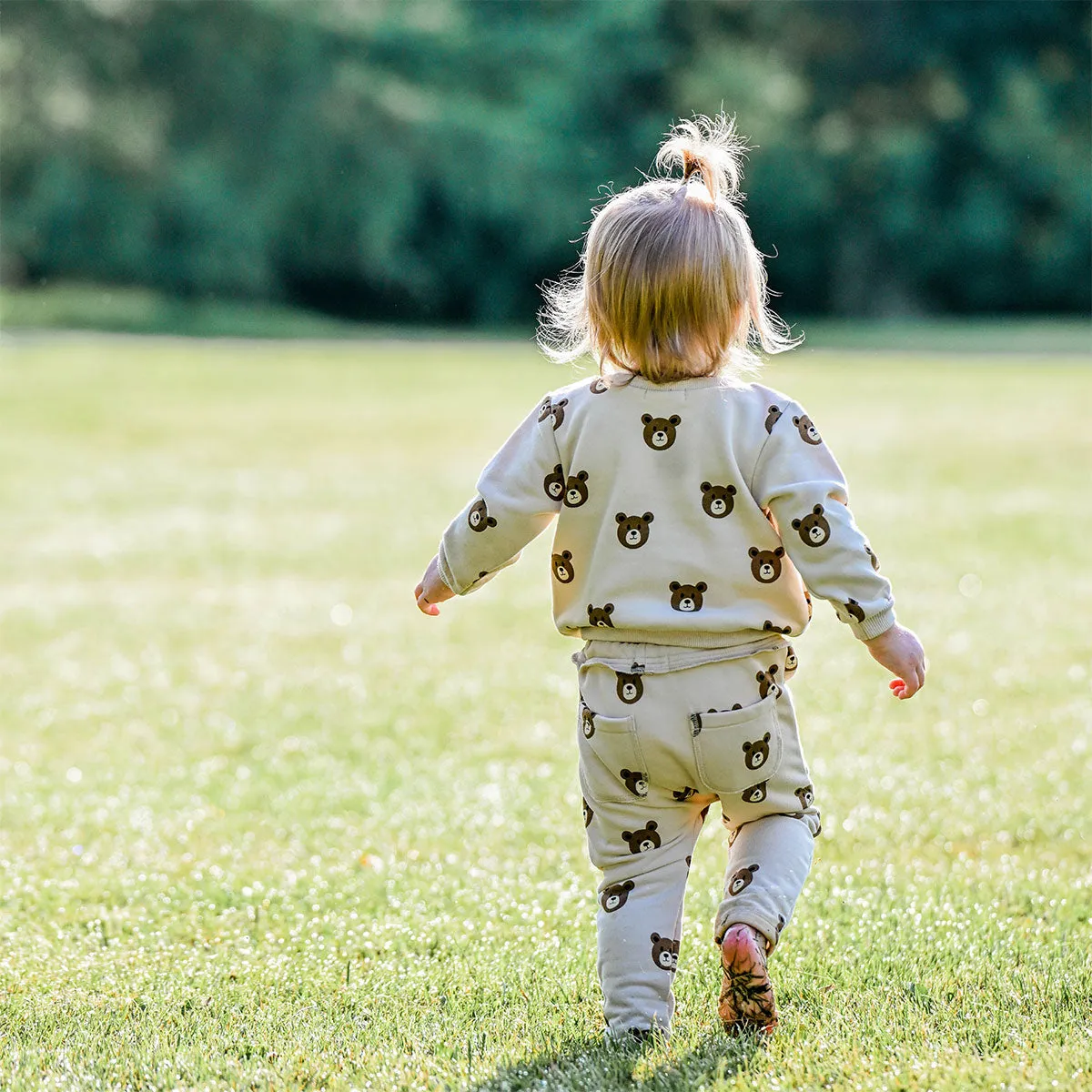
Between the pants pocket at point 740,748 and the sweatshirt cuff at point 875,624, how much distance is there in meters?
0.20

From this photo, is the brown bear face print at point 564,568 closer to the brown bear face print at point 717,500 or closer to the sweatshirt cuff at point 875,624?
the brown bear face print at point 717,500

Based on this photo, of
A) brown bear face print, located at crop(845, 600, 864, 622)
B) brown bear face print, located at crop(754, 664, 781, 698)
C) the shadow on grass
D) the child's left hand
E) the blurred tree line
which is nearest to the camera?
the shadow on grass

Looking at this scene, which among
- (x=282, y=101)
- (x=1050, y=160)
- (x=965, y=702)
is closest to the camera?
(x=965, y=702)

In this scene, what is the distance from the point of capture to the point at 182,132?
101ft

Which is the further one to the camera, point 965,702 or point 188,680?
point 188,680

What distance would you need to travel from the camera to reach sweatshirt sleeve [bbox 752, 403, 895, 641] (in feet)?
7.91

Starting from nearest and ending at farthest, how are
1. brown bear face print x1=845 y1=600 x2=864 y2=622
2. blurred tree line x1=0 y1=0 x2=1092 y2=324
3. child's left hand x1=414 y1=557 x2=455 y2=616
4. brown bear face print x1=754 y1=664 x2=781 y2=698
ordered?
1. brown bear face print x1=845 y1=600 x2=864 y2=622
2. brown bear face print x1=754 y1=664 x2=781 y2=698
3. child's left hand x1=414 y1=557 x2=455 y2=616
4. blurred tree line x1=0 y1=0 x2=1092 y2=324

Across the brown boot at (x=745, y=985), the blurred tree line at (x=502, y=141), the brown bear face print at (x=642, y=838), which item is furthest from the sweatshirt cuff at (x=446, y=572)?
the blurred tree line at (x=502, y=141)

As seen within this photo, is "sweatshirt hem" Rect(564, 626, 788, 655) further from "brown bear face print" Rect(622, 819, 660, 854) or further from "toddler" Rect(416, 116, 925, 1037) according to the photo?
"brown bear face print" Rect(622, 819, 660, 854)

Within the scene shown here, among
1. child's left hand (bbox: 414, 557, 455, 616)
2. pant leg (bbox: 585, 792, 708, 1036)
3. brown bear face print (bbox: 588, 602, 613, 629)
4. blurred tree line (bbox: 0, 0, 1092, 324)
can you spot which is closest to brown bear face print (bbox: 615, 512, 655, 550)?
brown bear face print (bbox: 588, 602, 613, 629)

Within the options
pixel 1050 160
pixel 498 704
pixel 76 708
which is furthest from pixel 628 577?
pixel 1050 160

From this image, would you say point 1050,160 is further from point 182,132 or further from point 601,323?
point 601,323

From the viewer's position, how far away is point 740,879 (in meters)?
2.56

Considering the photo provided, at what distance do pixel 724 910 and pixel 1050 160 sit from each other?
126 feet
